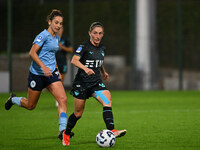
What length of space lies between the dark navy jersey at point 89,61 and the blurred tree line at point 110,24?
43.9ft

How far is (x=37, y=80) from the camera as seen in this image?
8.38m

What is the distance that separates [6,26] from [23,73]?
2.18 meters

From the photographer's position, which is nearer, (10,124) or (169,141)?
(169,141)

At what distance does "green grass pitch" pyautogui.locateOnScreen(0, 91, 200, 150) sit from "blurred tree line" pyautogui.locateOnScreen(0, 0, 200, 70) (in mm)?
6720

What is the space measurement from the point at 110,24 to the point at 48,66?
1563 centimetres

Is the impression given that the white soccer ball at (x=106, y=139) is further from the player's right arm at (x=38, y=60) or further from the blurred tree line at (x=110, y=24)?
the blurred tree line at (x=110, y=24)

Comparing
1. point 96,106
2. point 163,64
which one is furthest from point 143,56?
point 96,106

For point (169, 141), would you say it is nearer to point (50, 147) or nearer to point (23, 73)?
point (50, 147)

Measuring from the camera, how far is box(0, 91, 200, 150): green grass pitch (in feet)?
25.4

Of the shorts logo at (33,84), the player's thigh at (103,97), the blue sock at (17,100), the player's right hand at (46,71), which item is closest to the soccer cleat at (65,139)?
the player's thigh at (103,97)

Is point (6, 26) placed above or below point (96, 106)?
above

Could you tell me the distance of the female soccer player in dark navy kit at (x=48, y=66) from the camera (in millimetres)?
8055

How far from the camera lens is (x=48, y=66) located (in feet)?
27.2

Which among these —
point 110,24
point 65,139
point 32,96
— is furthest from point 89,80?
point 110,24
